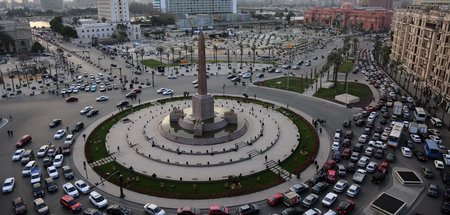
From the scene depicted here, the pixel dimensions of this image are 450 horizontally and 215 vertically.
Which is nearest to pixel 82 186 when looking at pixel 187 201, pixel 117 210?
pixel 117 210

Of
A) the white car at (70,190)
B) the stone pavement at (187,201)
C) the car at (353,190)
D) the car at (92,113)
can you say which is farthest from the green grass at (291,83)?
the white car at (70,190)

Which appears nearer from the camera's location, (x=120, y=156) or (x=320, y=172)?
(x=320, y=172)

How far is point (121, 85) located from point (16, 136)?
1282 inches

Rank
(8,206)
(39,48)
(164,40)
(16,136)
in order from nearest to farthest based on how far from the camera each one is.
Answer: (8,206), (16,136), (39,48), (164,40)

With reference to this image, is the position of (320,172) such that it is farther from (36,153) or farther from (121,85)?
(121,85)

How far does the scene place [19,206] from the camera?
3444cm

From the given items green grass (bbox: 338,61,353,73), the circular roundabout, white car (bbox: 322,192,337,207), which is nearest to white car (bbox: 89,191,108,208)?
the circular roundabout

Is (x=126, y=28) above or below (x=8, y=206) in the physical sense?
above

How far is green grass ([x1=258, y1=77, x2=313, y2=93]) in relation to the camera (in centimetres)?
8019

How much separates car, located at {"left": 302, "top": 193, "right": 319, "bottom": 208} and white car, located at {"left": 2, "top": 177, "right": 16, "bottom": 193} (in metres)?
32.6

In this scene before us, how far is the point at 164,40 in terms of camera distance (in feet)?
578

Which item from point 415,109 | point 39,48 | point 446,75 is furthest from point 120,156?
point 39,48

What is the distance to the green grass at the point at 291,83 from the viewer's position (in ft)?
263

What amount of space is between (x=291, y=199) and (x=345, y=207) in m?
5.33
